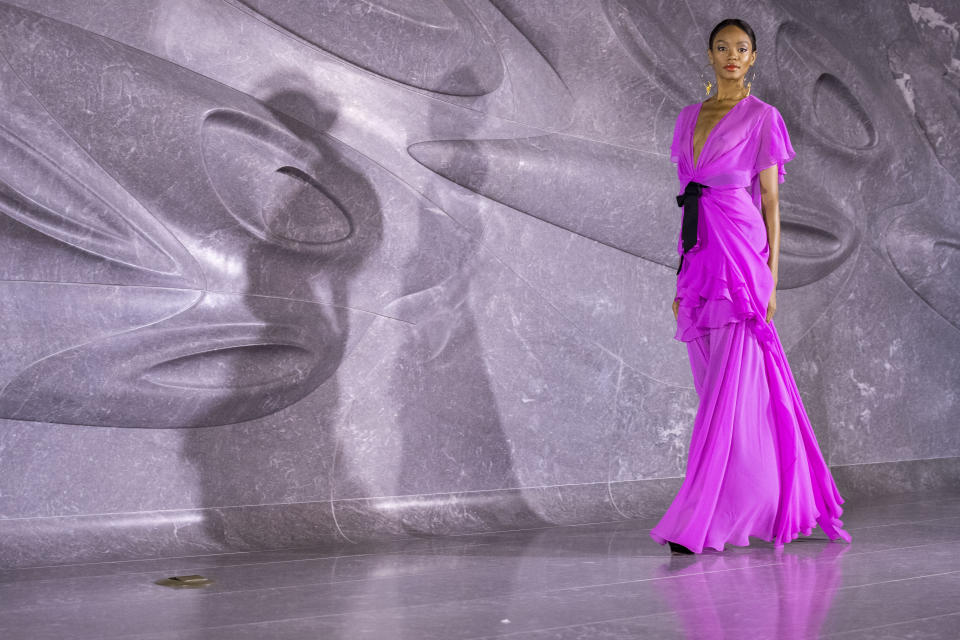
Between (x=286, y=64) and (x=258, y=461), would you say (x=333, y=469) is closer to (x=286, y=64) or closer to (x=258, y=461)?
(x=258, y=461)

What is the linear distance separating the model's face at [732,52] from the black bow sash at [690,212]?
12.2 inches

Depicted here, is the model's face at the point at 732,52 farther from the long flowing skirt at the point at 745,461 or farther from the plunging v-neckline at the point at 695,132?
the long flowing skirt at the point at 745,461

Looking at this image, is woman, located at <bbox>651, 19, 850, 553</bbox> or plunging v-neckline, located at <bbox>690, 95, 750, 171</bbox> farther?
plunging v-neckline, located at <bbox>690, 95, 750, 171</bbox>

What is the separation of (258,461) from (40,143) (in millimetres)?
966

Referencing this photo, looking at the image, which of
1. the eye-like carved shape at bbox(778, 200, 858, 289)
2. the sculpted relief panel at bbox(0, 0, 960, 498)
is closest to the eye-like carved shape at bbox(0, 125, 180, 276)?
the sculpted relief panel at bbox(0, 0, 960, 498)

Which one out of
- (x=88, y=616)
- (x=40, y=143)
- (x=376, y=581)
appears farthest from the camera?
(x=40, y=143)

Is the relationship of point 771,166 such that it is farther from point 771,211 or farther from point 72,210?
point 72,210

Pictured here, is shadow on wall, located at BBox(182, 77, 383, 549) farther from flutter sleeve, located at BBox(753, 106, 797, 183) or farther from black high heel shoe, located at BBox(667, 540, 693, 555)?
flutter sleeve, located at BBox(753, 106, 797, 183)

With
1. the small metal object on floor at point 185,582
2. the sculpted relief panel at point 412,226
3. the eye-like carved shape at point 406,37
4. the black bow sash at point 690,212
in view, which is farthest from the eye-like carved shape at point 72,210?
the black bow sash at point 690,212

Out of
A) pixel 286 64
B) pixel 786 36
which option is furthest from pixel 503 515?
pixel 786 36

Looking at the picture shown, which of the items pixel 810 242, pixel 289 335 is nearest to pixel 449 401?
pixel 289 335

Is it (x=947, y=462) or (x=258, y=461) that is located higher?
(x=258, y=461)

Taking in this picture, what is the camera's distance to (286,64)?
297 cm

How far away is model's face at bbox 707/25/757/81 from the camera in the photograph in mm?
2850
